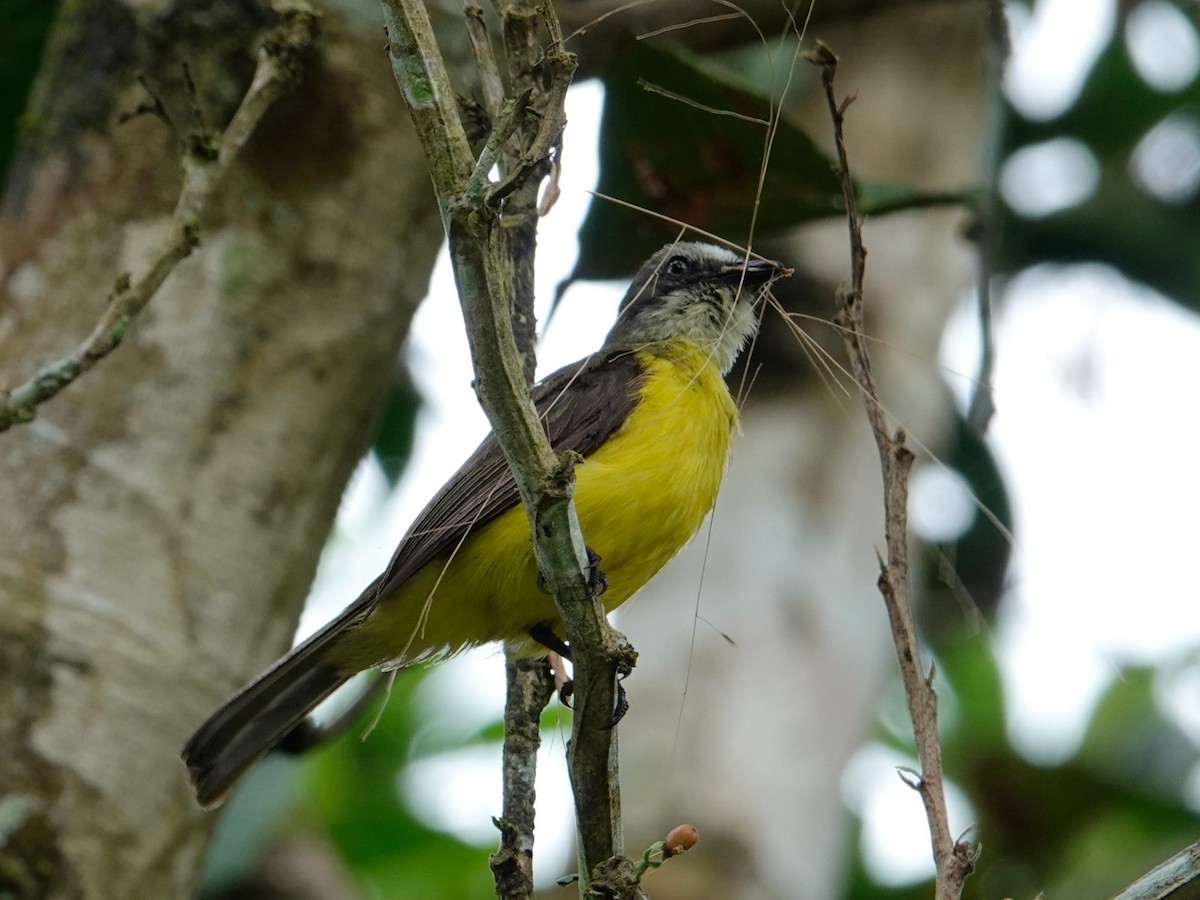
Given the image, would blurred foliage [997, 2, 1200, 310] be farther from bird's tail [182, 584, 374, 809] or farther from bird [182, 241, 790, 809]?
bird's tail [182, 584, 374, 809]

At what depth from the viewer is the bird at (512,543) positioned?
4160 mm

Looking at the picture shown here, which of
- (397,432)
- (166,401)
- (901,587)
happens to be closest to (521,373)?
(901,587)

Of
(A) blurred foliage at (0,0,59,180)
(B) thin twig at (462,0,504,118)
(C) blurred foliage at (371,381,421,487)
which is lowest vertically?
(B) thin twig at (462,0,504,118)

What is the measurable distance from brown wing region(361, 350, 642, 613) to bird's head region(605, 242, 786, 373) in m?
0.40

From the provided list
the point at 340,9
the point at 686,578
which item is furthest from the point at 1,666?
the point at 686,578

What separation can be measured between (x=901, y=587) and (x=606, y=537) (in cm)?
158

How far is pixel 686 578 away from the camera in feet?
20.6

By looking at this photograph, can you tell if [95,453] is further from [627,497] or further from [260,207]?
[627,497]

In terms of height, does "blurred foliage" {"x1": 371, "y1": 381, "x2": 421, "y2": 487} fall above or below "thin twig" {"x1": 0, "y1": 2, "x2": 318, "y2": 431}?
above

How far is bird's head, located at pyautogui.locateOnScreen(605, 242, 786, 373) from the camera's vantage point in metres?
5.01

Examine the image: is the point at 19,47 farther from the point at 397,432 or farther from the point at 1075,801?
the point at 1075,801

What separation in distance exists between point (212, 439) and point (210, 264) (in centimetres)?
53

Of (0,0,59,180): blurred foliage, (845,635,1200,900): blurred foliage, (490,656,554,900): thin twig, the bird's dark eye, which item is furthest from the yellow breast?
(845,635,1200,900): blurred foliage

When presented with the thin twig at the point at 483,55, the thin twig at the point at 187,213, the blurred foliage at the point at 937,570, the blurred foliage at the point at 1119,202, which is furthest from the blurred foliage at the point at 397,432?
the thin twig at the point at 483,55
